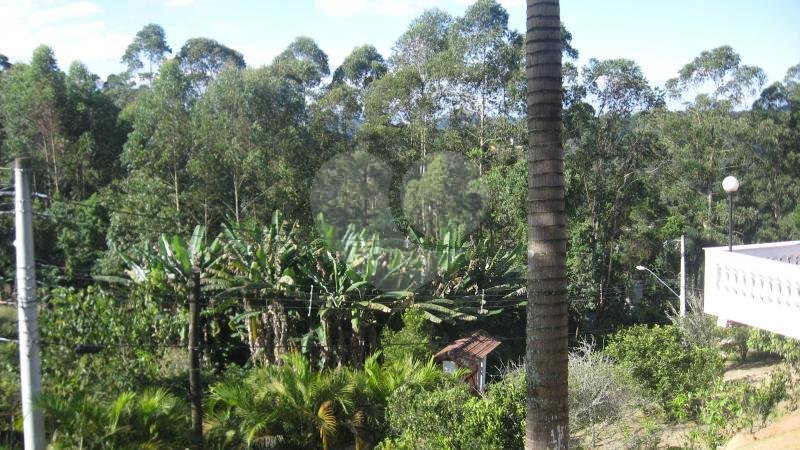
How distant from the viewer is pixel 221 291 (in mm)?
17422

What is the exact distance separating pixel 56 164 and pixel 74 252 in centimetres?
469

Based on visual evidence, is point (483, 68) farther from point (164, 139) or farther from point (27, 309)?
point (27, 309)

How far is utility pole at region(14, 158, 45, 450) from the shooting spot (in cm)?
830

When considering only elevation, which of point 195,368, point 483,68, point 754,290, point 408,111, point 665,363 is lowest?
point 665,363

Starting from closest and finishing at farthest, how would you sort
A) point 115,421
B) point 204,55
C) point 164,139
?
point 115,421 < point 164,139 < point 204,55

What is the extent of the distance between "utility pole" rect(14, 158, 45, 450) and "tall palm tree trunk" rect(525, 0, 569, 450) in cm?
569

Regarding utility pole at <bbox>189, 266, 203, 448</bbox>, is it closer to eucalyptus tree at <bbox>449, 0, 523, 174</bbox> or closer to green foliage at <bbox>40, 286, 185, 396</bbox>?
green foliage at <bbox>40, 286, 185, 396</bbox>

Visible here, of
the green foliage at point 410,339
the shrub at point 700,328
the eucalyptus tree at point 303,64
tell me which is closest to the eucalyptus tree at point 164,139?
the eucalyptus tree at point 303,64

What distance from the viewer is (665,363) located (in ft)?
41.2

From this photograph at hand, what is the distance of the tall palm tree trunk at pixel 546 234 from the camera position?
5484mm

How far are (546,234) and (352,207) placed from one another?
71.2 ft

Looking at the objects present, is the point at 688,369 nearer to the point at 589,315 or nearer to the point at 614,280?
the point at 589,315

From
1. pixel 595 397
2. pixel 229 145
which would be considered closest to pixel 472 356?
pixel 595 397

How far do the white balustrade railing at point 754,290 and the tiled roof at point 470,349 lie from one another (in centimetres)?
651
